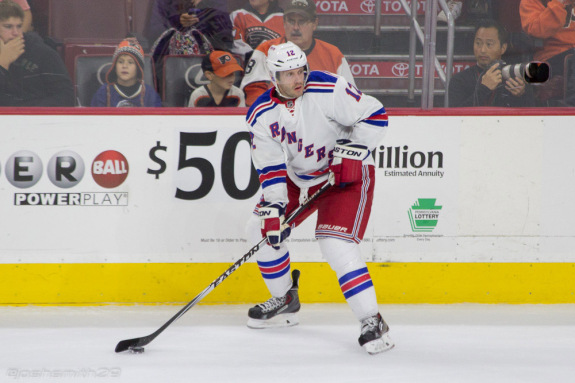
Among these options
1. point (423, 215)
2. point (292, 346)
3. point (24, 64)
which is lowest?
point (292, 346)

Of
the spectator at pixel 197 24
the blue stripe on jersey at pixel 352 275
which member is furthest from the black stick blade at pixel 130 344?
the spectator at pixel 197 24

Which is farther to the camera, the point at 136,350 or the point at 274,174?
the point at 274,174

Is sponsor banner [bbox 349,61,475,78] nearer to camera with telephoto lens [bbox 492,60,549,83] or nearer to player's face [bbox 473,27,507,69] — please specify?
player's face [bbox 473,27,507,69]

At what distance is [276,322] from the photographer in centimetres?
299

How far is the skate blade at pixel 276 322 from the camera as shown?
2977 mm

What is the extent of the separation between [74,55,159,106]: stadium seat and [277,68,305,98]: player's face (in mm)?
1074

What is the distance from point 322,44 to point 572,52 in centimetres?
126

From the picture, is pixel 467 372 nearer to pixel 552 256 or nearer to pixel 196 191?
pixel 552 256

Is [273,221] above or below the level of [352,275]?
above

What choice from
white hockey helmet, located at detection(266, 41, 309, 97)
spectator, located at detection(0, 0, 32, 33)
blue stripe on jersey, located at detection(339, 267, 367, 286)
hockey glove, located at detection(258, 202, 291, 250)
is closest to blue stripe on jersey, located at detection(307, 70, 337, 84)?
white hockey helmet, located at detection(266, 41, 309, 97)

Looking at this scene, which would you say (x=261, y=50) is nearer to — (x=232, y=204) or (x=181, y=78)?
(x=181, y=78)

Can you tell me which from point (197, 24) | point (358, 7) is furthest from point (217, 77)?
point (358, 7)

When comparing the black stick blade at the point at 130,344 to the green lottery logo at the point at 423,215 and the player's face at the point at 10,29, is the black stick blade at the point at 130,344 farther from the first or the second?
the player's face at the point at 10,29

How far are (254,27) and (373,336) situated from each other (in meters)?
1.64
